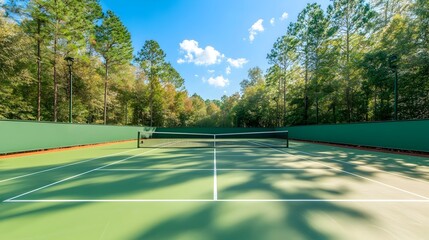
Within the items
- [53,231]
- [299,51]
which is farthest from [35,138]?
[299,51]

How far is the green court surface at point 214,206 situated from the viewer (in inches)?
102

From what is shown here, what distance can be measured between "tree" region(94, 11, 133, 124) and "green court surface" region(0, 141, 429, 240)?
1957 cm

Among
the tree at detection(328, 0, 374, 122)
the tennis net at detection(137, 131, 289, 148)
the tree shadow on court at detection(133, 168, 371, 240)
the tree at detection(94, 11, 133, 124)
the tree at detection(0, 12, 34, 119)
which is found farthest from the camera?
the tree at detection(94, 11, 133, 124)

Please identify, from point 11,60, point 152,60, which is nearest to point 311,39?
point 152,60

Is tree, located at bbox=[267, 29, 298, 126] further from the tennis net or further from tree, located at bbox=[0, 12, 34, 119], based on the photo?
tree, located at bbox=[0, 12, 34, 119]

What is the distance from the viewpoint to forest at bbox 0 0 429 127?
16.1m

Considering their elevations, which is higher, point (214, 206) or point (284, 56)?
point (284, 56)

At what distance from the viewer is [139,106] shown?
122ft

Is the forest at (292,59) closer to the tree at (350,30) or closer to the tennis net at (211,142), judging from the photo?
the tree at (350,30)

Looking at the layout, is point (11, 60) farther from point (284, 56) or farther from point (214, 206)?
point (284, 56)

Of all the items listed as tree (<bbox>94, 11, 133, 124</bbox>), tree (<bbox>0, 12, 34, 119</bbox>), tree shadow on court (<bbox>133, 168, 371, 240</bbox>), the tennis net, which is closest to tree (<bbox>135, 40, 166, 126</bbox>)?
tree (<bbox>94, 11, 133, 124</bbox>)

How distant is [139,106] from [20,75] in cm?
2002

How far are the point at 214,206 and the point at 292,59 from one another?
92.4 feet

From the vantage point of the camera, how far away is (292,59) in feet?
91.2
